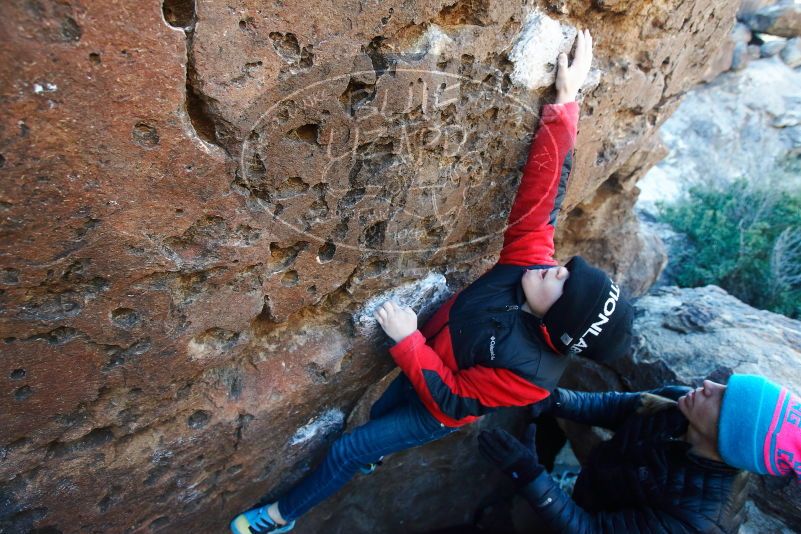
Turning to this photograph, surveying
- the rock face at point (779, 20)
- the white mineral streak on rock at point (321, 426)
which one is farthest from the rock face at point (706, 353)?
the rock face at point (779, 20)

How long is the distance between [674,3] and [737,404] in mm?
1587

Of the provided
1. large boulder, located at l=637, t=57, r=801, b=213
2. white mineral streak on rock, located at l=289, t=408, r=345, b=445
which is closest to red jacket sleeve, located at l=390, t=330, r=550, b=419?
white mineral streak on rock, located at l=289, t=408, r=345, b=445

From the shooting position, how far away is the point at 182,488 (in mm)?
1923

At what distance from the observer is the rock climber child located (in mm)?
1681

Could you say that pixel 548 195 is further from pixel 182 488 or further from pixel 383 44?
pixel 182 488

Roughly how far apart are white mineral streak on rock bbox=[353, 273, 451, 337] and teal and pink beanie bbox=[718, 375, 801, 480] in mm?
1048

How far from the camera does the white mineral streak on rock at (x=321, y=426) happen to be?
2.17 metres

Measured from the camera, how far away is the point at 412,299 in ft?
6.95

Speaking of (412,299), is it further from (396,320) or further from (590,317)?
(590,317)

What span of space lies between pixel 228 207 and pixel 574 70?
1286 mm

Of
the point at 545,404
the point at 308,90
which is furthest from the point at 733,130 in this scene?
the point at 308,90

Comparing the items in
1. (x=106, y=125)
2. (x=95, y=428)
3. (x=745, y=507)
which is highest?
(x=106, y=125)

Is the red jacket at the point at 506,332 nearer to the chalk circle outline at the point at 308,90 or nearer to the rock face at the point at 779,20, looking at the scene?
the chalk circle outline at the point at 308,90

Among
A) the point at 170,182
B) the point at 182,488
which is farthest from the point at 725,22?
the point at 182,488
